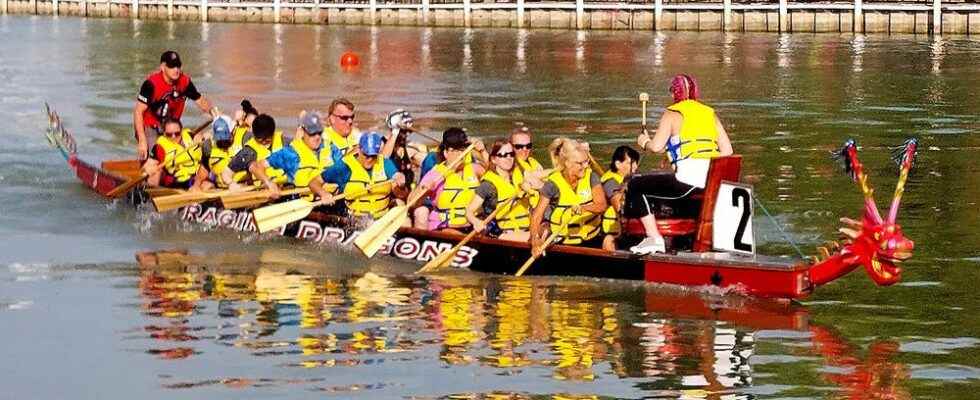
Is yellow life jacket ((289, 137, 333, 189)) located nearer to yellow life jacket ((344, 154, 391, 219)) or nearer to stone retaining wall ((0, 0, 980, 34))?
yellow life jacket ((344, 154, 391, 219))

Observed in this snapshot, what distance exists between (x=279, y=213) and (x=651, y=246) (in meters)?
5.24

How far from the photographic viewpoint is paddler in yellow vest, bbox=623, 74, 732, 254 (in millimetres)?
19953

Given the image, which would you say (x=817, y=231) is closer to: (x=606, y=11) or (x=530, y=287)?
(x=530, y=287)

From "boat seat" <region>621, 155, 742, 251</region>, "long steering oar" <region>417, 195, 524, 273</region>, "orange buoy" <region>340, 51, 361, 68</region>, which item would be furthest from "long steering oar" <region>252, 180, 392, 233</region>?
"orange buoy" <region>340, 51, 361, 68</region>

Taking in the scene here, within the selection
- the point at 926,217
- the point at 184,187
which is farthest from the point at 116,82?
the point at 926,217

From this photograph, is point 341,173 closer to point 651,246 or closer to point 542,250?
point 542,250

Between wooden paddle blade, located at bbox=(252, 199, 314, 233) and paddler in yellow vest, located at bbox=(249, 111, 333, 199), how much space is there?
0.23m

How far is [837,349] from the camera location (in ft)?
58.2

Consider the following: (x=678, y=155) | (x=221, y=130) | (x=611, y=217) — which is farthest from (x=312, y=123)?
(x=678, y=155)

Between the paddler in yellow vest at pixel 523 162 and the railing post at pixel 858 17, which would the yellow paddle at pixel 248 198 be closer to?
the paddler in yellow vest at pixel 523 162

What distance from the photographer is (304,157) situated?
23.8m

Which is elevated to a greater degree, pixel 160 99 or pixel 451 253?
pixel 160 99

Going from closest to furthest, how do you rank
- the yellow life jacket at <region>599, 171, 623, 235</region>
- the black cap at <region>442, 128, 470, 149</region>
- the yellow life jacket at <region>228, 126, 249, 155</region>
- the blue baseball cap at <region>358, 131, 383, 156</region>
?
1. the yellow life jacket at <region>599, 171, 623, 235</region>
2. the black cap at <region>442, 128, 470, 149</region>
3. the blue baseball cap at <region>358, 131, 383, 156</region>
4. the yellow life jacket at <region>228, 126, 249, 155</region>

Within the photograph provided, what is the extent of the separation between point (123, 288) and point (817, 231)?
333 inches
